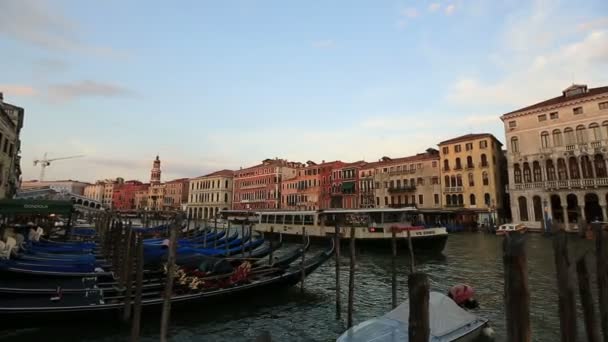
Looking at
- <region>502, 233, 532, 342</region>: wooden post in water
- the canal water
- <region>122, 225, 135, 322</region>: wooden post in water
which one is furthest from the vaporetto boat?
<region>502, 233, 532, 342</region>: wooden post in water

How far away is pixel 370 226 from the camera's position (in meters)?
22.2

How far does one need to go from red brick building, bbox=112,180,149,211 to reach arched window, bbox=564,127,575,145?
3774 inches

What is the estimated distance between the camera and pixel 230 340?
7.45 metres

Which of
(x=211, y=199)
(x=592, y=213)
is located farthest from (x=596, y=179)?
(x=211, y=199)

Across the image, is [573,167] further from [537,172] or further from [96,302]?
[96,302]

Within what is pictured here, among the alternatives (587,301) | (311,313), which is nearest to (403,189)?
(311,313)

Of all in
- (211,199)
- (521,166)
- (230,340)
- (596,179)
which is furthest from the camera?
(211,199)

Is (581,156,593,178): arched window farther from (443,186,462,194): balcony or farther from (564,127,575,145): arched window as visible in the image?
(443,186,462,194): balcony

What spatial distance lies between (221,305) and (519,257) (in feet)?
28.5

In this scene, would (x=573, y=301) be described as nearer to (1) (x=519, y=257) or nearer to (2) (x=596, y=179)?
(1) (x=519, y=257)

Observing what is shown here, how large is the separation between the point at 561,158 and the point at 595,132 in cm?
344

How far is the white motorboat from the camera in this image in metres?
5.43

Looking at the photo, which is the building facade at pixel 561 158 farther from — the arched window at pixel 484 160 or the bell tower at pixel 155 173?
the bell tower at pixel 155 173

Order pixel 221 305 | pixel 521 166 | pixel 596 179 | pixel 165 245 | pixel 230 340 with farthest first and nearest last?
pixel 521 166 < pixel 596 179 < pixel 165 245 < pixel 221 305 < pixel 230 340
